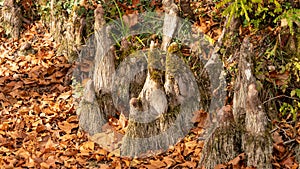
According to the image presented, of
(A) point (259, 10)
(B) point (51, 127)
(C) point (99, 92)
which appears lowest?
(B) point (51, 127)

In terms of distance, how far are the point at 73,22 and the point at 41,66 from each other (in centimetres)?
74

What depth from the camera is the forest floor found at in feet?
15.1

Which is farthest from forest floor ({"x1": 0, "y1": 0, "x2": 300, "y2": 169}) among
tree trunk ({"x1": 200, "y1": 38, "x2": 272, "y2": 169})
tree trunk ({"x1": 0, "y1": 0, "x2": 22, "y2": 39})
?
tree trunk ({"x1": 0, "y1": 0, "x2": 22, "y2": 39})

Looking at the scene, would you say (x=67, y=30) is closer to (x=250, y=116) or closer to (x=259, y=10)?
(x=259, y=10)

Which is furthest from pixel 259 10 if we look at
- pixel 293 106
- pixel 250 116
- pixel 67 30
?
pixel 67 30

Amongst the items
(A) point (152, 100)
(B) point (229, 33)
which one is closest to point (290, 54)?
(B) point (229, 33)

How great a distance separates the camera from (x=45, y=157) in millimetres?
4797

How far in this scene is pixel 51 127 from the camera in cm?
529

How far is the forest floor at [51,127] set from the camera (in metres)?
4.61

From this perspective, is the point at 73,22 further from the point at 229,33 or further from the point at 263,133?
the point at 263,133

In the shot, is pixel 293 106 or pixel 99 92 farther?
pixel 99 92

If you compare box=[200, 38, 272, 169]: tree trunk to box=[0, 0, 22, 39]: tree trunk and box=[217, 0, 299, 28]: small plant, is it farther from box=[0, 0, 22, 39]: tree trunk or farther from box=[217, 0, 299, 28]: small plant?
box=[0, 0, 22, 39]: tree trunk

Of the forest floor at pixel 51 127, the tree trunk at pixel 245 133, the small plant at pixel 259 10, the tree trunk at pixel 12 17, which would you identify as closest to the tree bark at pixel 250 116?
the tree trunk at pixel 245 133

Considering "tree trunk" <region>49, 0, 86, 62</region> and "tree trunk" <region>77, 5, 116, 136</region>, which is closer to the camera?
"tree trunk" <region>77, 5, 116, 136</region>
